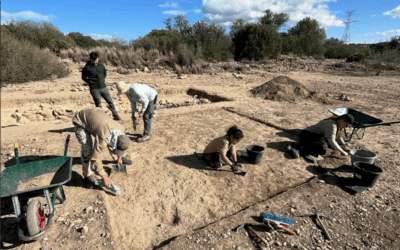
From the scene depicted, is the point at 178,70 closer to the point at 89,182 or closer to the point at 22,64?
the point at 22,64

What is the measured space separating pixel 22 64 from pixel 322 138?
1266 cm

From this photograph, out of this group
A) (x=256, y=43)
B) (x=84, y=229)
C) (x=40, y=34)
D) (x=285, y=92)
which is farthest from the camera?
(x=256, y=43)

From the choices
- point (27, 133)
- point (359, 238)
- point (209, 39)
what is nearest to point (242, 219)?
point (359, 238)

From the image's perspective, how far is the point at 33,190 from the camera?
233 cm

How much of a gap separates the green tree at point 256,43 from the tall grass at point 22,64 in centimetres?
1560

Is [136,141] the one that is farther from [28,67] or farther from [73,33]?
[73,33]

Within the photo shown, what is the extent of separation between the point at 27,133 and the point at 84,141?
316 cm

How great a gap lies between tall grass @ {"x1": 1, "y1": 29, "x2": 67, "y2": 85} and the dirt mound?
10.4 meters

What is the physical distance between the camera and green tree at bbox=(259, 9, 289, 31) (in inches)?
1577

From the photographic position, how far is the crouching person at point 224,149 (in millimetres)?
3488

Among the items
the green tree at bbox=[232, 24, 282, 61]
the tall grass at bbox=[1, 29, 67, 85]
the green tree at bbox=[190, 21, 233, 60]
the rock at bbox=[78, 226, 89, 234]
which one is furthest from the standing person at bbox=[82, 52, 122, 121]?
the green tree at bbox=[232, 24, 282, 61]

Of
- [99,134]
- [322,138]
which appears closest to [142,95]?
[99,134]

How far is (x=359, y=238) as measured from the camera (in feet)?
8.57

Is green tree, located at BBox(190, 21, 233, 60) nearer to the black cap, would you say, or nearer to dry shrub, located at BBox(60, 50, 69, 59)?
dry shrub, located at BBox(60, 50, 69, 59)
